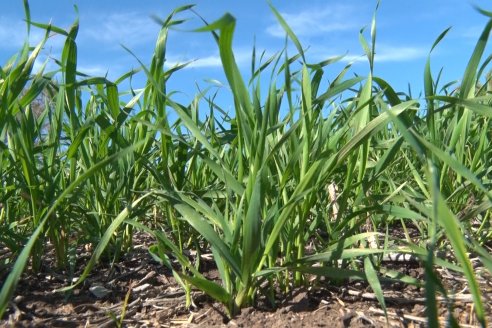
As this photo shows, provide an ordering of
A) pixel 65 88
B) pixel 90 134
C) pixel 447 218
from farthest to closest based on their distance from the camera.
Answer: pixel 90 134 < pixel 65 88 < pixel 447 218

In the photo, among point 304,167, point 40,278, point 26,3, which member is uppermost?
point 26,3

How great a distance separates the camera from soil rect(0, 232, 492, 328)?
3.41ft

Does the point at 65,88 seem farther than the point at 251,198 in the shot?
Yes

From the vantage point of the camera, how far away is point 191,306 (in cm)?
117

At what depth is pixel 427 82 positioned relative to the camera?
1329 millimetres

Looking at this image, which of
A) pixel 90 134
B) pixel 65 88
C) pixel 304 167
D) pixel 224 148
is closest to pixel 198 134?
pixel 304 167

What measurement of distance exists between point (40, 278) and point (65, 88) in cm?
46

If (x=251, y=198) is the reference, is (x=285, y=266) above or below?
below

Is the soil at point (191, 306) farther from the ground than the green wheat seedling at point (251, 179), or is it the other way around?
the green wheat seedling at point (251, 179)

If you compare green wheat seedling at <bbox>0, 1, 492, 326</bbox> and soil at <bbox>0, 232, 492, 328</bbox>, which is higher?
green wheat seedling at <bbox>0, 1, 492, 326</bbox>

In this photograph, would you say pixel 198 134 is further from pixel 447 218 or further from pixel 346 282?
pixel 447 218

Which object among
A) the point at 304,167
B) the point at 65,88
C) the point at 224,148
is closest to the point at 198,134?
the point at 304,167

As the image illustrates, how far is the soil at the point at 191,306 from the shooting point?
1.04 metres

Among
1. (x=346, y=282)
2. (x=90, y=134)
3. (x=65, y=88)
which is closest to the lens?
(x=346, y=282)
